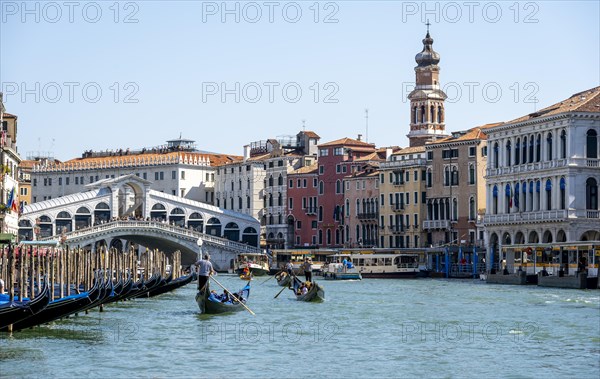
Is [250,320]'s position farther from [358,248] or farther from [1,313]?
[358,248]

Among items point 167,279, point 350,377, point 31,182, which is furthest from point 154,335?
point 31,182

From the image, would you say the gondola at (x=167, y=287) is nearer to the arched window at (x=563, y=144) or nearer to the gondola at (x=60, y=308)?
the gondola at (x=60, y=308)

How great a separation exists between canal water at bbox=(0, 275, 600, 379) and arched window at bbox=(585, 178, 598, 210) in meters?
18.9

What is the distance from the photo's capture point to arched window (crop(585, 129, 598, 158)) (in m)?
55.7

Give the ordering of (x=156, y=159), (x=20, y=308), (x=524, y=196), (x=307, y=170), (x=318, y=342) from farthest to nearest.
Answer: (x=156, y=159)
(x=307, y=170)
(x=524, y=196)
(x=318, y=342)
(x=20, y=308)

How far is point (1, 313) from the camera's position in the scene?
21.7 meters

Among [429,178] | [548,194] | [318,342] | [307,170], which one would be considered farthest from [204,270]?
[307,170]

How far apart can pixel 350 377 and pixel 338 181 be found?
5821 centimetres

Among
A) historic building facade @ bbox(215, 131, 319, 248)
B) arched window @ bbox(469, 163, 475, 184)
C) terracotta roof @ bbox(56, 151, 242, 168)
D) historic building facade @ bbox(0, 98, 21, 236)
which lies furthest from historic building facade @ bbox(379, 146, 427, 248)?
historic building facade @ bbox(0, 98, 21, 236)

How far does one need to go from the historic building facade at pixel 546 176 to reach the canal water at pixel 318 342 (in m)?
18.5

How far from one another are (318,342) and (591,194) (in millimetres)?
32617

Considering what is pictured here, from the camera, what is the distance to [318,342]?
82.7 ft

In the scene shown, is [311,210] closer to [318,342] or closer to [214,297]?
[214,297]

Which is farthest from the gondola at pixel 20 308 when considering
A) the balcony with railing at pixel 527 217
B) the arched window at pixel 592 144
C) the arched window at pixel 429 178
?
the arched window at pixel 429 178
